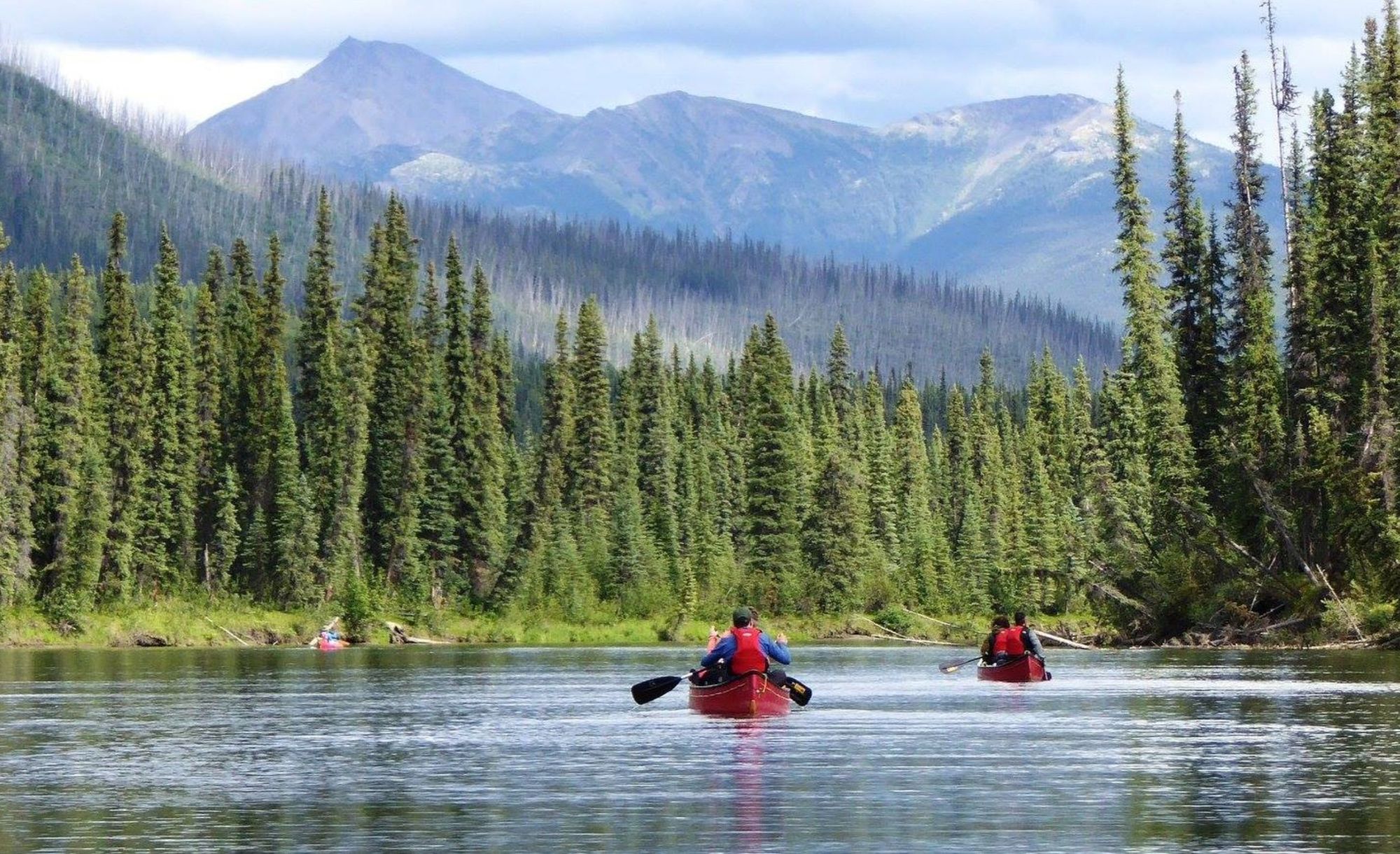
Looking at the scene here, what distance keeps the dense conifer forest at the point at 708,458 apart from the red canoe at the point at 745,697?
38199mm

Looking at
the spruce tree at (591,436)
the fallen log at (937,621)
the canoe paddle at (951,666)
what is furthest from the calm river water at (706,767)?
the spruce tree at (591,436)

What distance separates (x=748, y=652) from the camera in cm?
4947

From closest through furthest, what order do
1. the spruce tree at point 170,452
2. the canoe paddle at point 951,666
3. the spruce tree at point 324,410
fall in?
the canoe paddle at point 951,666, the spruce tree at point 170,452, the spruce tree at point 324,410

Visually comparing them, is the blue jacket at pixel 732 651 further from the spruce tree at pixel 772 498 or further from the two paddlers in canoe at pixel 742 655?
the spruce tree at pixel 772 498

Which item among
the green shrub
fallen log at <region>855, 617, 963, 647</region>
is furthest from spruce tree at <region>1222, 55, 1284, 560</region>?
the green shrub

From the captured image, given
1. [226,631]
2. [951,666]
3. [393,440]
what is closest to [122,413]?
[226,631]

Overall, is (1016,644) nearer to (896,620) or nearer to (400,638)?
(400,638)

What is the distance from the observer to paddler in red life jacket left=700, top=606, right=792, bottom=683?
49062mm

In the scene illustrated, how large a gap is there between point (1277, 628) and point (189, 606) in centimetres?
6200

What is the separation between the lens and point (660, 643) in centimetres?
12281

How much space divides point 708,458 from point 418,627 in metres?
42.9

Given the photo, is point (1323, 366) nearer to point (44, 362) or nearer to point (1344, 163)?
point (1344, 163)

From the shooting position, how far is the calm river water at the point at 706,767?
89.8 feet

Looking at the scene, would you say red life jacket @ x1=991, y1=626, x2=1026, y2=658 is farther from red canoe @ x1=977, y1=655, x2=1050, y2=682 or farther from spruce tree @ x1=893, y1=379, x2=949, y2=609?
spruce tree @ x1=893, y1=379, x2=949, y2=609
